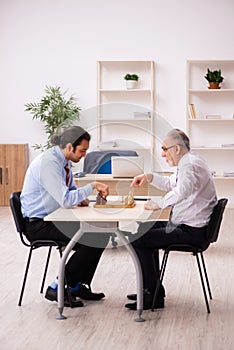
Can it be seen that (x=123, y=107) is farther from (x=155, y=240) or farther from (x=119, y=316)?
(x=119, y=316)

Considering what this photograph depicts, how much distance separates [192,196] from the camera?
496 centimetres

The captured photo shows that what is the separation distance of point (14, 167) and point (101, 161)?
2.95 m

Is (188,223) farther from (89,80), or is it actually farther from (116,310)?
(89,80)

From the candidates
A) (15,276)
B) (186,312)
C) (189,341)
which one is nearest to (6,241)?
(15,276)

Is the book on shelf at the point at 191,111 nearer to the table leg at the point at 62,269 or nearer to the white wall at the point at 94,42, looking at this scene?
the white wall at the point at 94,42

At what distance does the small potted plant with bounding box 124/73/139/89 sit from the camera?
10469mm

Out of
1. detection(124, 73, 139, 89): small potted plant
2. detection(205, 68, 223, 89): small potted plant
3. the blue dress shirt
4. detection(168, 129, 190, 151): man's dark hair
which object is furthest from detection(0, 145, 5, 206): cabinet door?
detection(168, 129, 190, 151): man's dark hair

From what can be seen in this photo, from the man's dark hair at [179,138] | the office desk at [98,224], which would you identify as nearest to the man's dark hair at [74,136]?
the office desk at [98,224]

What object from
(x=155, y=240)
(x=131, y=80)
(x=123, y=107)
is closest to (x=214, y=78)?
(x=131, y=80)

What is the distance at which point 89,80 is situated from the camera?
35.4ft

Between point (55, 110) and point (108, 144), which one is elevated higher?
point (55, 110)

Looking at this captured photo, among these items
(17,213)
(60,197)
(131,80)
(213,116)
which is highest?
(131,80)

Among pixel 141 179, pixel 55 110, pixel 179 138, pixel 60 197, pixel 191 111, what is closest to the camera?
pixel 60 197

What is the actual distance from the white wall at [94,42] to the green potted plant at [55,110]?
0.54ft
